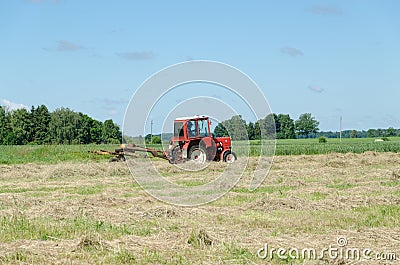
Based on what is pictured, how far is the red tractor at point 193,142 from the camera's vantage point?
23.2m

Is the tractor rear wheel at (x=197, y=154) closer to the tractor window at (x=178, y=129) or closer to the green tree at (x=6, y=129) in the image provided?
the tractor window at (x=178, y=129)

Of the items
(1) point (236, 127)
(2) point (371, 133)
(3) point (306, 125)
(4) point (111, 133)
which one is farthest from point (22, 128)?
(2) point (371, 133)

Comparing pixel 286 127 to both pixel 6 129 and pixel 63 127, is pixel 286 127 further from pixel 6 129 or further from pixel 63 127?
pixel 6 129

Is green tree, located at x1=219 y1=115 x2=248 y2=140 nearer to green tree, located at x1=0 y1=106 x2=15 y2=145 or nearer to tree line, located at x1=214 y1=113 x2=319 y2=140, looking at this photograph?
tree line, located at x1=214 y1=113 x2=319 y2=140

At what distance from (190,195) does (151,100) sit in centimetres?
274

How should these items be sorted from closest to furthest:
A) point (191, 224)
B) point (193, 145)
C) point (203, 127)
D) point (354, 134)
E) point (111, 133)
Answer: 1. point (191, 224)
2. point (193, 145)
3. point (203, 127)
4. point (111, 133)
5. point (354, 134)

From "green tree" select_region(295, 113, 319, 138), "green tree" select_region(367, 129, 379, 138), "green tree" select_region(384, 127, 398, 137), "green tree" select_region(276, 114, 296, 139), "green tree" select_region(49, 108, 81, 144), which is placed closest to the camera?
"green tree" select_region(49, 108, 81, 144)

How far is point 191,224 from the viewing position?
30.5ft

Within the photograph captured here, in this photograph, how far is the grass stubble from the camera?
702 cm

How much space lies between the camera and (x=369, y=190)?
1371cm

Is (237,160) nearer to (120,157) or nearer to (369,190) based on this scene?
(120,157)

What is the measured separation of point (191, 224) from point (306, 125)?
326ft

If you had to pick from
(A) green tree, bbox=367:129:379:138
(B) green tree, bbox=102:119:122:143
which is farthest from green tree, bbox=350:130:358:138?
(B) green tree, bbox=102:119:122:143

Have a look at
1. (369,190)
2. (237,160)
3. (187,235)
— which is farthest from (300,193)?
(237,160)
